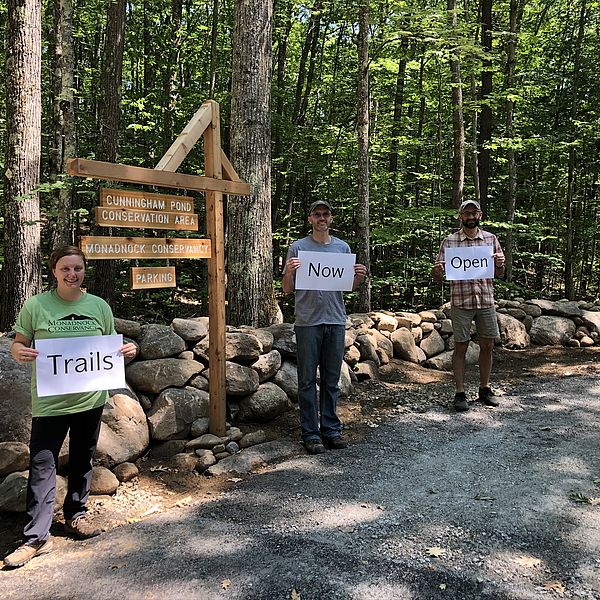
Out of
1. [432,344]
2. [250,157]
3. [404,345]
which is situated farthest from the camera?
[432,344]

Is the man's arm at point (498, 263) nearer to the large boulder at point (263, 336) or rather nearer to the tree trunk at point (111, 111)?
the large boulder at point (263, 336)

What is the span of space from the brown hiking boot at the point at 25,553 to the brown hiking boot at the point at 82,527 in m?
0.17

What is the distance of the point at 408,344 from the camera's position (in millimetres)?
7797

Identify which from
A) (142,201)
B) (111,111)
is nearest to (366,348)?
(142,201)

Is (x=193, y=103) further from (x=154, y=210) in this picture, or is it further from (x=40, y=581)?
(x=40, y=581)

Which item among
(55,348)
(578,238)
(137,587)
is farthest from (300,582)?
(578,238)

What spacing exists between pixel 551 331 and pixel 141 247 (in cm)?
779

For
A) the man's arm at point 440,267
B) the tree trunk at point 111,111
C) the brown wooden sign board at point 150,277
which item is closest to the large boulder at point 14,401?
the brown wooden sign board at point 150,277

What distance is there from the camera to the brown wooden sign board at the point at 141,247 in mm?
3713

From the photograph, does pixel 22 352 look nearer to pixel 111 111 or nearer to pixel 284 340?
pixel 284 340

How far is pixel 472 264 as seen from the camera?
5.47 metres

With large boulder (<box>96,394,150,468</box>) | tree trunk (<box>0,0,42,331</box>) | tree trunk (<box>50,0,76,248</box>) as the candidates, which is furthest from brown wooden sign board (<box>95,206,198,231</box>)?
tree trunk (<box>0,0,42,331</box>)

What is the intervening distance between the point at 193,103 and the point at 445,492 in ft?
34.8

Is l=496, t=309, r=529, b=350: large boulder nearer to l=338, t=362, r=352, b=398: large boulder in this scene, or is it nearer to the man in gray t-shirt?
l=338, t=362, r=352, b=398: large boulder
